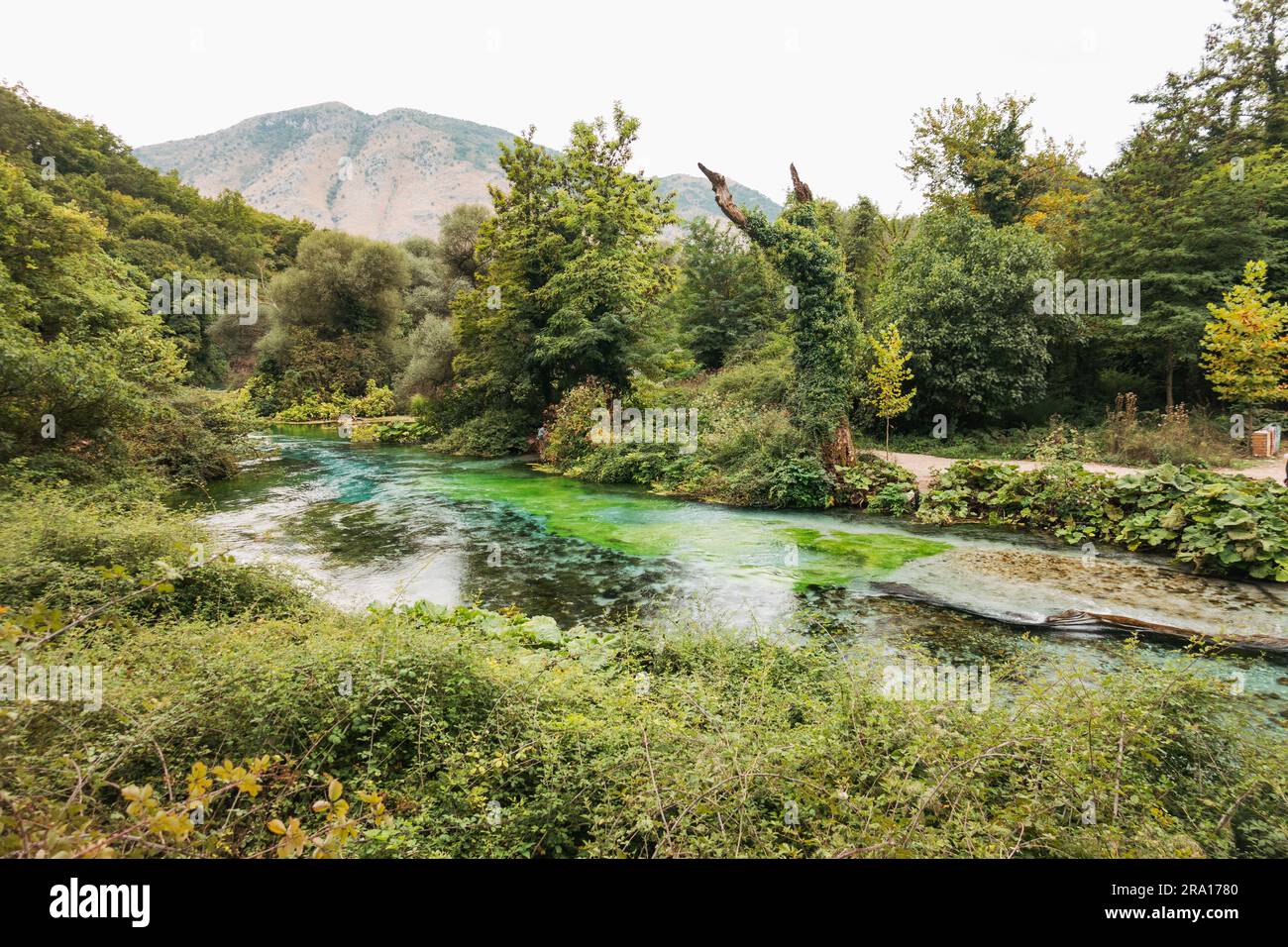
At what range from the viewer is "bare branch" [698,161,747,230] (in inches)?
524

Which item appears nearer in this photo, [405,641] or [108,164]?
[405,641]

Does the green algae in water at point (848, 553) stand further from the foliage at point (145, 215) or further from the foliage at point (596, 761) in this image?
the foliage at point (145, 215)

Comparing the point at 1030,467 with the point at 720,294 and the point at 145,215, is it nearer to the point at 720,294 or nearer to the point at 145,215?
the point at 720,294

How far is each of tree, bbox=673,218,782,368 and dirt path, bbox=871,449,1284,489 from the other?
1194 cm

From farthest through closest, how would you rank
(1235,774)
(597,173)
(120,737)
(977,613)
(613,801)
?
(597,173) < (977,613) < (1235,774) < (613,801) < (120,737)

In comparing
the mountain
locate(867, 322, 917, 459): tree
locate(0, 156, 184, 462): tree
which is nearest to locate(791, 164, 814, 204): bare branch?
locate(867, 322, 917, 459): tree

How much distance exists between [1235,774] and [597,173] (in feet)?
77.8

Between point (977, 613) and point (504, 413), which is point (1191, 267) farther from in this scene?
point (504, 413)

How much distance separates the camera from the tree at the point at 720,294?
26.2 m

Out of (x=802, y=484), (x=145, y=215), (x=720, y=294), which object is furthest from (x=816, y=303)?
(x=145, y=215)

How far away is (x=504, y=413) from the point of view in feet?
81.0

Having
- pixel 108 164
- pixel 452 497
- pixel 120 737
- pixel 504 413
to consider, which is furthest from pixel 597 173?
pixel 108 164

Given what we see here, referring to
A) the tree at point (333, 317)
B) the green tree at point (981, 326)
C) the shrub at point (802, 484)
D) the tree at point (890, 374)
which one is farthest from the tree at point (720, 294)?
the tree at point (333, 317)

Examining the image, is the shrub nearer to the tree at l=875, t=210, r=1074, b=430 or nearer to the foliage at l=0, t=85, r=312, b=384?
the tree at l=875, t=210, r=1074, b=430
